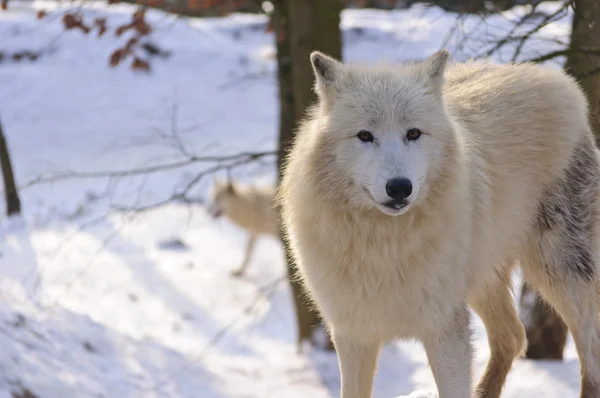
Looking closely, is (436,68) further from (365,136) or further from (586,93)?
(586,93)

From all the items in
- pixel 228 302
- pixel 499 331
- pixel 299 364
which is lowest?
pixel 228 302

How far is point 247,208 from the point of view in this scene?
12.0m

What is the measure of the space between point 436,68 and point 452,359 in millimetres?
1380

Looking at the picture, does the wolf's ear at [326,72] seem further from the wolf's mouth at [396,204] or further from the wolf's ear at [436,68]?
the wolf's mouth at [396,204]

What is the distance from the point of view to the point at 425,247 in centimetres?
364

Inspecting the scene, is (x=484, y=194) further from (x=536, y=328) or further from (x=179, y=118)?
(x=179, y=118)

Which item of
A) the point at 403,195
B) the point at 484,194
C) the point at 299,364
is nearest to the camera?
the point at 403,195

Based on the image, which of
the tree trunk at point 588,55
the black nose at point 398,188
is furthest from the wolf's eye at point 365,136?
the tree trunk at point 588,55

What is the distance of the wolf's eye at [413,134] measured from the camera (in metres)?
3.46

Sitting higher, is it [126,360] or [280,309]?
[126,360]

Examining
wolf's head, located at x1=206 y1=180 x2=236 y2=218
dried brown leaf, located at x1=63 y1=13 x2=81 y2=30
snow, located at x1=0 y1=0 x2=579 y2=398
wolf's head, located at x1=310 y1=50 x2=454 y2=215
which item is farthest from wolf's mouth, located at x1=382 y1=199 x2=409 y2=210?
wolf's head, located at x1=206 y1=180 x2=236 y2=218

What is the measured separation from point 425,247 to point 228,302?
7187 mm

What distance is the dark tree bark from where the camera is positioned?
561 cm

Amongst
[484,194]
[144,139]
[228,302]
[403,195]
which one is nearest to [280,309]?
[228,302]
